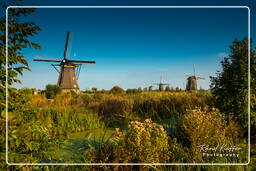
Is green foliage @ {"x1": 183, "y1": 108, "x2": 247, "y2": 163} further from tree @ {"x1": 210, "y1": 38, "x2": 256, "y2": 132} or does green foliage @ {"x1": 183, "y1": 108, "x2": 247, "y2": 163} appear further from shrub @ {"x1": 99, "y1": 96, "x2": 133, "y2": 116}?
shrub @ {"x1": 99, "y1": 96, "x2": 133, "y2": 116}

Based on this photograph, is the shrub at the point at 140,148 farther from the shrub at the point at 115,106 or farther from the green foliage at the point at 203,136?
the shrub at the point at 115,106

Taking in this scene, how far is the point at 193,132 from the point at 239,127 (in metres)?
1.52

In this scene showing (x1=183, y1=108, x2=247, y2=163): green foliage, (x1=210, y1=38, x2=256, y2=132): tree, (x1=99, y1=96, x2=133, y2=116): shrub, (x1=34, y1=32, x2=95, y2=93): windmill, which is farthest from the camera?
(x1=34, y1=32, x2=95, y2=93): windmill

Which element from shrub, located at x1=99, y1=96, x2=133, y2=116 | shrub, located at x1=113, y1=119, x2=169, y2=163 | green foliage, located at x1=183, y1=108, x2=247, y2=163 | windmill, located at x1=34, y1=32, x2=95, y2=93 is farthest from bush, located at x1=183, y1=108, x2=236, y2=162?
windmill, located at x1=34, y1=32, x2=95, y2=93

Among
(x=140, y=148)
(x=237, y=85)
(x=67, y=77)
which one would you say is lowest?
(x=140, y=148)

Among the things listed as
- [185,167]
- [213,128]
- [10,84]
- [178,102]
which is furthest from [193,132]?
[178,102]

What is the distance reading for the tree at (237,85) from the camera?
3.59 m

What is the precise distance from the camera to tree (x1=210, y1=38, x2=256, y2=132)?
3592mm

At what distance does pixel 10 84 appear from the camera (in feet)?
5.54

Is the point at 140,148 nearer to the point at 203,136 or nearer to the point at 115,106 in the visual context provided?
the point at 203,136

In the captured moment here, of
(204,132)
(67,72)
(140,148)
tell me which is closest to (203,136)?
(204,132)

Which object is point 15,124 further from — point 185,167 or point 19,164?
point 185,167

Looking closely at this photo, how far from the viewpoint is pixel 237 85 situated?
3.66 m

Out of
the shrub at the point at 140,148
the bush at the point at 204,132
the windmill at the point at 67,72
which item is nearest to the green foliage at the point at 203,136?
the bush at the point at 204,132
